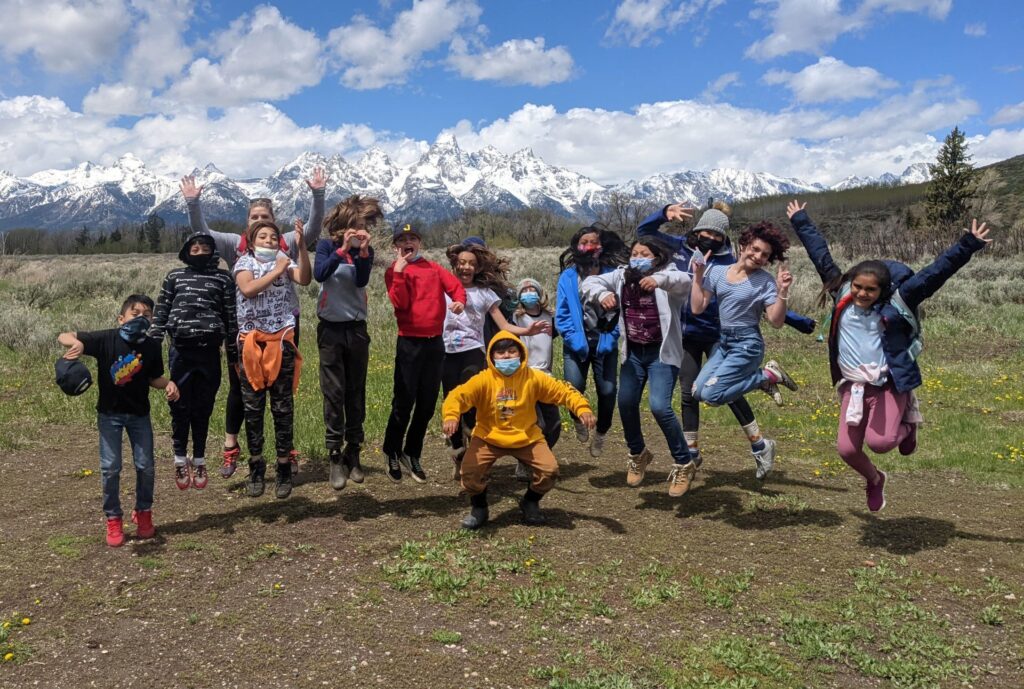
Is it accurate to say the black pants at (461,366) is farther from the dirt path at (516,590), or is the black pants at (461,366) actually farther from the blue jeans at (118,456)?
the blue jeans at (118,456)

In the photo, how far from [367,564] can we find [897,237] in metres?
39.0

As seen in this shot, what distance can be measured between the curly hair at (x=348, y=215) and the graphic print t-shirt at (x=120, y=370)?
1.71m

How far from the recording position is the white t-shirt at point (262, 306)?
5.78m

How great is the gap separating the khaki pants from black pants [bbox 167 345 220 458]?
2.11 metres

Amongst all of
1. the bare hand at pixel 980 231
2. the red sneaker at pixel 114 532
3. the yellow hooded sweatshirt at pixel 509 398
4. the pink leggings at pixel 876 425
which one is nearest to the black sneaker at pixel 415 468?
the yellow hooded sweatshirt at pixel 509 398

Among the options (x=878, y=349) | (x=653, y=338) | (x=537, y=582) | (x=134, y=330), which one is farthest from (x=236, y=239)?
(x=878, y=349)

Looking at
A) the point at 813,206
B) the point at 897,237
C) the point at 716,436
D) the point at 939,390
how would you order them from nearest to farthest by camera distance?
the point at 716,436, the point at 939,390, the point at 897,237, the point at 813,206

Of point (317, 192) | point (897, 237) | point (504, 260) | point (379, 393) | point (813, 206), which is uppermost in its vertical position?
point (813, 206)

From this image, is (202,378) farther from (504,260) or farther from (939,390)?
(939,390)

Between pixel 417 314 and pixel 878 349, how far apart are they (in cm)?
367

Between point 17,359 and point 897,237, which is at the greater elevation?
point 897,237

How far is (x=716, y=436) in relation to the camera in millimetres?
9719

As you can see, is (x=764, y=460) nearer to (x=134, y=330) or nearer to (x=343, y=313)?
(x=343, y=313)

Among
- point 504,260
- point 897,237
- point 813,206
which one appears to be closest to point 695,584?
point 504,260
